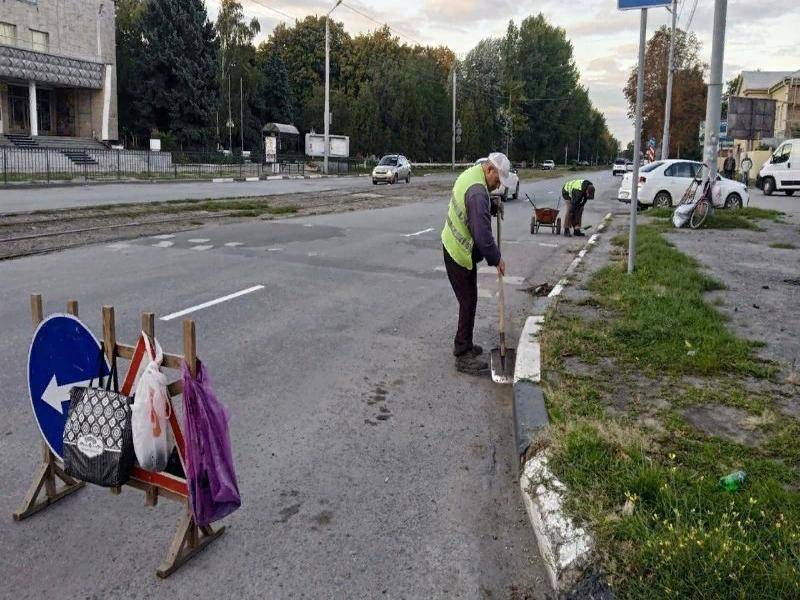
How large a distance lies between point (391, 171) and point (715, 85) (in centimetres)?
2350

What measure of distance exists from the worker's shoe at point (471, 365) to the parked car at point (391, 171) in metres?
32.7

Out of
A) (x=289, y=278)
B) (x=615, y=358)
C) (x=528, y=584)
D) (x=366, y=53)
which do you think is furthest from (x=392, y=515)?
(x=366, y=53)

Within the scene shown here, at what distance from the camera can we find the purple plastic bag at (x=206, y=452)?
120 inches

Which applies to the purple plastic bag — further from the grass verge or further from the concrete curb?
the grass verge

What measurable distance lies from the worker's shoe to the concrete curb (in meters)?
0.38

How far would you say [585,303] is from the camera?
8.30 metres

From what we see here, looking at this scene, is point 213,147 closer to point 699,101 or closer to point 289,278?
point 699,101

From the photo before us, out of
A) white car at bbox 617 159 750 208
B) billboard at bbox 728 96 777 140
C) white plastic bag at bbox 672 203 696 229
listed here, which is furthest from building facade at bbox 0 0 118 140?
white plastic bag at bbox 672 203 696 229

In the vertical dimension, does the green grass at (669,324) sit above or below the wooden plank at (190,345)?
below

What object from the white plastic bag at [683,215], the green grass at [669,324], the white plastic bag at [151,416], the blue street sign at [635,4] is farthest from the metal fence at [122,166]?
the white plastic bag at [151,416]

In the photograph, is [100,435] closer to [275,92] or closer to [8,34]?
[8,34]

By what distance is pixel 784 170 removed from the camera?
107 feet

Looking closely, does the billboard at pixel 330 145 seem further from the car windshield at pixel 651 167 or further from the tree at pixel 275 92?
the car windshield at pixel 651 167

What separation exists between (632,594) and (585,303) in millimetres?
5746
